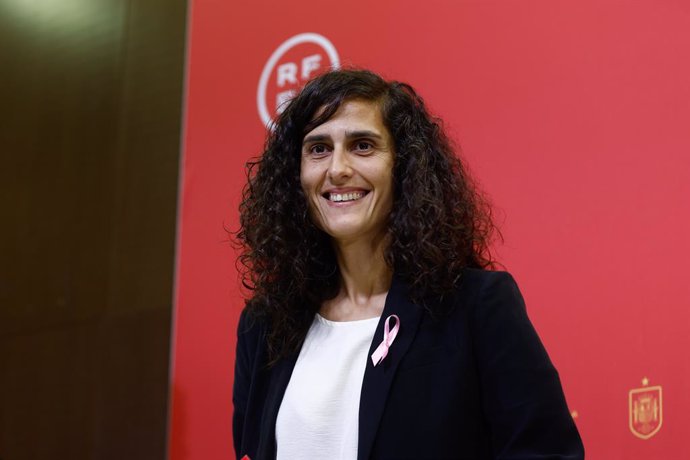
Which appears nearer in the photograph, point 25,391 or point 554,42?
point 554,42

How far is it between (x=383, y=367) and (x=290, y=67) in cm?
140

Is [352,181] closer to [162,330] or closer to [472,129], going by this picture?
[472,129]

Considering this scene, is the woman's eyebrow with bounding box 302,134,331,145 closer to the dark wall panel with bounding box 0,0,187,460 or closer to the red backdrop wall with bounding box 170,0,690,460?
the red backdrop wall with bounding box 170,0,690,460

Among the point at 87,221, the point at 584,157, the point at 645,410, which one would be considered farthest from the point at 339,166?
the point at 87,221

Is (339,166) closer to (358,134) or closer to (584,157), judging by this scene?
(358,134)

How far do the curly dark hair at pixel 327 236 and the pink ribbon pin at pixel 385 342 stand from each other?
0.07m

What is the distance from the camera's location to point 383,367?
5.17ft

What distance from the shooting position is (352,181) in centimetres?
170

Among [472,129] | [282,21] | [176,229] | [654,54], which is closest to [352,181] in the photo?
[472,129]

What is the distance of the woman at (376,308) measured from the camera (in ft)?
4.95

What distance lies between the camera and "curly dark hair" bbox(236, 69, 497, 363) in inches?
65.5

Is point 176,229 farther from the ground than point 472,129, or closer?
closer

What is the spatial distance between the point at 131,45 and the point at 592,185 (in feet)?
7.12

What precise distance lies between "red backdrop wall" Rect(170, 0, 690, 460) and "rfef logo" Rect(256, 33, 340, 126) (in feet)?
0.09
